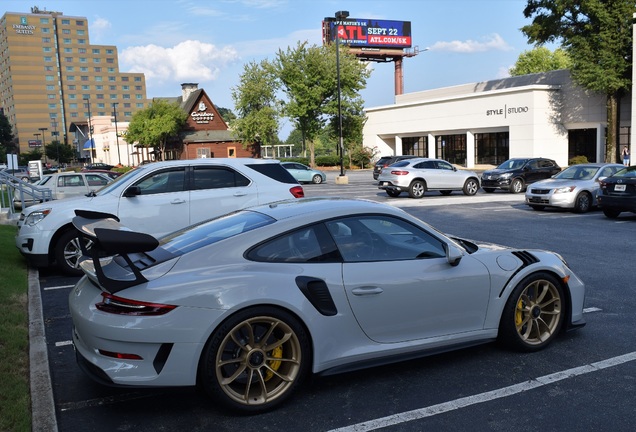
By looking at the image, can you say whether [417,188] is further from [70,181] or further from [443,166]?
[70,181]

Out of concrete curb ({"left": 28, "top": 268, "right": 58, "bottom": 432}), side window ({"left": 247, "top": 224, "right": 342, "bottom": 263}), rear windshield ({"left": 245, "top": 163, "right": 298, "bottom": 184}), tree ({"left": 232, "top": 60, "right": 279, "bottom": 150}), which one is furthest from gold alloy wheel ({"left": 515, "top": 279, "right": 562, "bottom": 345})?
tree ({"left": 232, "top": 60, "right": 279, "bottom": 150})

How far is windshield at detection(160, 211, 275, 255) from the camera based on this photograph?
435cm

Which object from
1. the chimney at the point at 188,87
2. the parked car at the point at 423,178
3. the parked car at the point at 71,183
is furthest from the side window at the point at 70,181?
the chimney at the point at 188,87

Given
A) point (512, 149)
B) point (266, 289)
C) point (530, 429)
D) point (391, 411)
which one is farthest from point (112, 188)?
point (512, 149)

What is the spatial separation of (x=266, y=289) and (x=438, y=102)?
5419 centimetres

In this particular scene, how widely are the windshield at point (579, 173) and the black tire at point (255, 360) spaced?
15.6m

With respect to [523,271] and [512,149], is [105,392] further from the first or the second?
[512,149]

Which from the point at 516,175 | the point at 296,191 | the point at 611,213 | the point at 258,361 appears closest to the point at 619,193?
the point at 611,213

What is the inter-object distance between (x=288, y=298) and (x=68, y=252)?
6.12 m

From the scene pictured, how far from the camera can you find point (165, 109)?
65375 millimetres

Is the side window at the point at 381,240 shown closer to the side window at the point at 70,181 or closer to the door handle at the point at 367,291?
the door handle at the point at 367,291

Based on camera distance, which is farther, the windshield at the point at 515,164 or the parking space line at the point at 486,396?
the windshield at the point at 515,164

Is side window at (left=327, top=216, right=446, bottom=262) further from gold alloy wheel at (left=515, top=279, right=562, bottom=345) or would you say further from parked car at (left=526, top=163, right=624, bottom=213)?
parked car at (left=526, top=163, right=624, bottom=213)

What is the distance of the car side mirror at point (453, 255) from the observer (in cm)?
458
